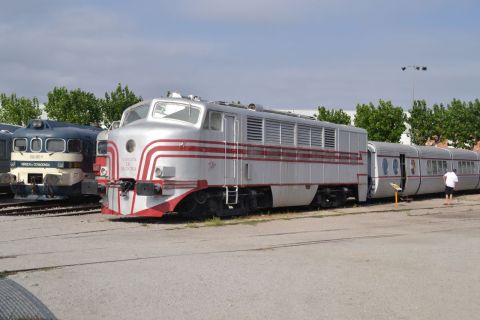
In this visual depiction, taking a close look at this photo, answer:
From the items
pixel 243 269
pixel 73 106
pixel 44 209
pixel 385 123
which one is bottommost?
pixel 243 269

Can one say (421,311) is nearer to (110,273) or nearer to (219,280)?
(219,280)

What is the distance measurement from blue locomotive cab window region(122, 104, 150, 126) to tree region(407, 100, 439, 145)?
142 ft

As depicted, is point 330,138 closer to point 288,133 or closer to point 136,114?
point 288,133

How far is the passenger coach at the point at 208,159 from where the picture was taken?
15.0 metres

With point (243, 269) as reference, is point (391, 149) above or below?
above

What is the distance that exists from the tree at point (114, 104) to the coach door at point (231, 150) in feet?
134

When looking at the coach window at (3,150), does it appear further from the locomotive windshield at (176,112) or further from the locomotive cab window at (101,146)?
the locomotive windshield at (176,112)

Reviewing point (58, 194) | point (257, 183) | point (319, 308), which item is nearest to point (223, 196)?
point (257, 183)

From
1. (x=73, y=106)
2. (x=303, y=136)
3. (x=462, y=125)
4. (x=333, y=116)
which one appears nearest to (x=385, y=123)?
(x=333, y=116)

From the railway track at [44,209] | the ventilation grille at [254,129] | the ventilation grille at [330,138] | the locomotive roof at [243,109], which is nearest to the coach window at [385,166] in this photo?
the ventilation grille at [330,138]

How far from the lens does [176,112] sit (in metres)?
15.7

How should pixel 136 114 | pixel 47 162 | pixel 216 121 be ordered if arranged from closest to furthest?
pixel 216 121 → pixel 136 114 → pixel 47 162

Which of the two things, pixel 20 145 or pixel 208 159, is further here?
pixel 20 145

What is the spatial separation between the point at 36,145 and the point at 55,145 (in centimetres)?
75
